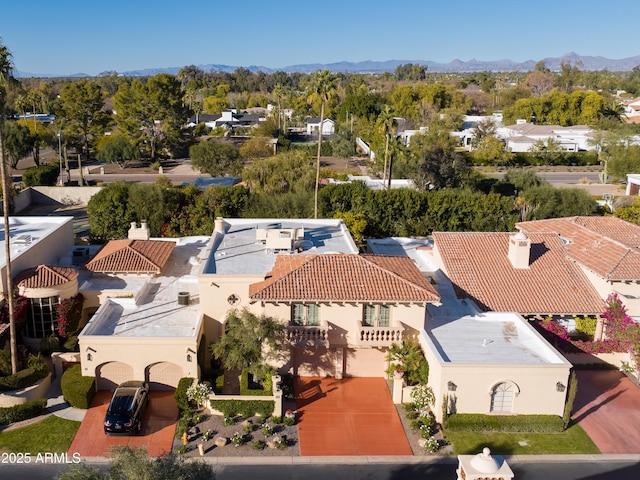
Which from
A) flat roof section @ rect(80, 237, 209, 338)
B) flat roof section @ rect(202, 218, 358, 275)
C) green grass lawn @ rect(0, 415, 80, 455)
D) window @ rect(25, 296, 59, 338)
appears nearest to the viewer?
green grass lawn @ rect(0, 415, 80, 455)

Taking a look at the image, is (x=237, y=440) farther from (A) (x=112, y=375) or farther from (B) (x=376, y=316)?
(B) (x=376, y=316)

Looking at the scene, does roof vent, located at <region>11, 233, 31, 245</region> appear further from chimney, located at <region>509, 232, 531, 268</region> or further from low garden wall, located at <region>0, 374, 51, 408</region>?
chimney, located at <region>509, 232, 531, 268</region>

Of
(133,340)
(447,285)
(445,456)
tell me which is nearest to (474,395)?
(445,456)

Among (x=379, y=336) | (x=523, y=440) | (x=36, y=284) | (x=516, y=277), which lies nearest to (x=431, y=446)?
(x=523, y=440)

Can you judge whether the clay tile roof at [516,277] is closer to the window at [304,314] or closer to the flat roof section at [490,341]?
the flat roof section at [490,341]

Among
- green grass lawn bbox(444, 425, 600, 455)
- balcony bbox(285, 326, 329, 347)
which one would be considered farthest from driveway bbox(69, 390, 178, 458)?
green grass lawn bbox(444, 425, 600, 455)

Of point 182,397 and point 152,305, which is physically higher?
point 152,305

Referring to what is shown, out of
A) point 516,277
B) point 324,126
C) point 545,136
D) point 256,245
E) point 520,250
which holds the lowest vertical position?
point 516,277

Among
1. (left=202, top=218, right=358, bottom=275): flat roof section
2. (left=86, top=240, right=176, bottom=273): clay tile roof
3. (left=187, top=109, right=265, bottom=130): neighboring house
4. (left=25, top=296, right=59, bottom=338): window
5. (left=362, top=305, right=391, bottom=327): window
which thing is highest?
(left=187, top=109, right=265, bottom=130): neighboring house
